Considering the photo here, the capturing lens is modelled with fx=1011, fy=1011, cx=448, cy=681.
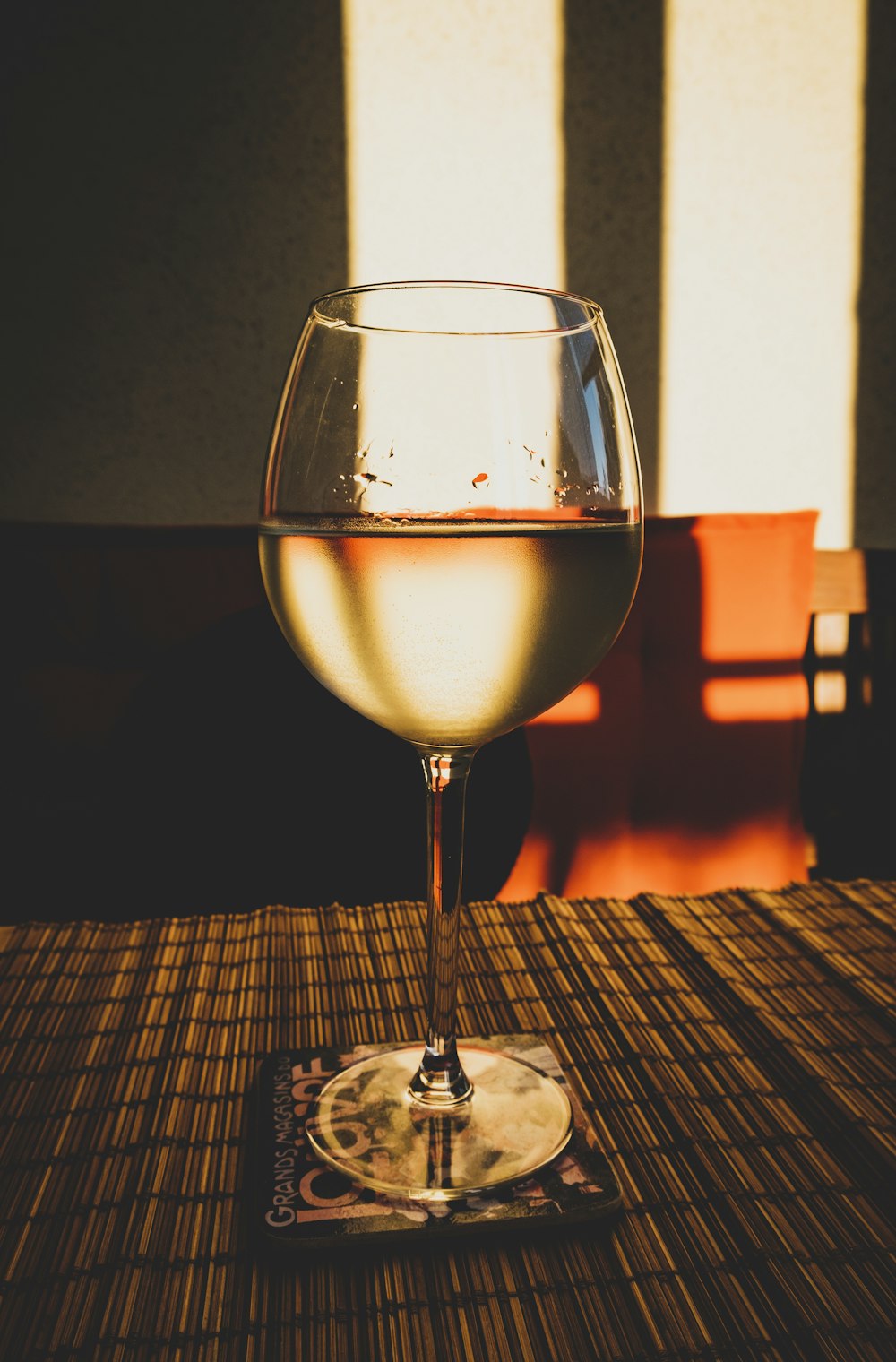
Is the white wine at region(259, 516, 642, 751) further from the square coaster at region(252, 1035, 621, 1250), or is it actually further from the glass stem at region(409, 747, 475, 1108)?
the square coaster at region(252, 1035, 621, 1250)

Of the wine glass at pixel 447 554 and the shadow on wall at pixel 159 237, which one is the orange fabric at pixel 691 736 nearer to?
the shadow on wall at pixel 159 237

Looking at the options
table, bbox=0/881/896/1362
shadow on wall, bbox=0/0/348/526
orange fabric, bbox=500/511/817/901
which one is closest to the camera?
table, bbox=0/881/896/1362

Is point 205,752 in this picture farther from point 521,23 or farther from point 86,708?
point 521,23

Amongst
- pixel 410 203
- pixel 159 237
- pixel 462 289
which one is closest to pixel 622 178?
pixel 410 203

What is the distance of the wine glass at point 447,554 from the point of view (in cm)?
30

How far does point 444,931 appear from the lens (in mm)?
341

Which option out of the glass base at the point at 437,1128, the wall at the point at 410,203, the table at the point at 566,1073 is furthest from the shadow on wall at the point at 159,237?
the glass base at the point at 437,1128

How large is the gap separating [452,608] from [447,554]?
0.02 metres

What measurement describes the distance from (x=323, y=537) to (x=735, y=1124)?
230 millimetres

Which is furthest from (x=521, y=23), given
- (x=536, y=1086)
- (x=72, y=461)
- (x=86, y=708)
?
(x=536, y=1086)

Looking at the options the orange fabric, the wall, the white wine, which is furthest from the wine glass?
the wall

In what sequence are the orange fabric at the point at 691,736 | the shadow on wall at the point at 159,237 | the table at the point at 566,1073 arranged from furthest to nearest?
1. the shadow on wall at the point at 159,237
2. the orange fabric at the point at 691,736
3. the table at the point at 566,1073

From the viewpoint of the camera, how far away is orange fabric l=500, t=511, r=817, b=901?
5.07 ft

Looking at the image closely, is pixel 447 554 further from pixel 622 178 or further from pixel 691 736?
pixel 622 178
